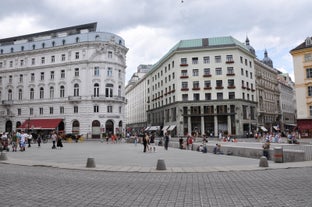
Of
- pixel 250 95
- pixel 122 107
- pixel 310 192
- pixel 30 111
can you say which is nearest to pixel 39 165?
pixel 310 192

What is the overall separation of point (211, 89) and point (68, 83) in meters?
32.1

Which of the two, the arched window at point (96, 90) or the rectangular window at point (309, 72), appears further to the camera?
the arched window at point (96, 90)

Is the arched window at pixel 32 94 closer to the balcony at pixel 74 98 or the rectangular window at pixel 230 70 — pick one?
the balcony at pixel 74 98

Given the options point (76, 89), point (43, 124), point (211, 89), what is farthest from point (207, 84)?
point (43, 124)

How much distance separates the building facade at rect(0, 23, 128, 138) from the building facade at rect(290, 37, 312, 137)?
3550 cm

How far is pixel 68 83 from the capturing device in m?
57.5

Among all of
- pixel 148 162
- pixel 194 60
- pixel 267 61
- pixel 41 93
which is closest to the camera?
pixel 148 162

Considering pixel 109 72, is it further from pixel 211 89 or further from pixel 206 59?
pixel 211 89

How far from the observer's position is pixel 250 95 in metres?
61.8

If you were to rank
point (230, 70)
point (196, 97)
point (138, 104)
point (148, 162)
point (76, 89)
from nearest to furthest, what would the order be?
point (148, 162)
point (76, 89)
point (230, 70)
point (196, 97)
point (138, 104)

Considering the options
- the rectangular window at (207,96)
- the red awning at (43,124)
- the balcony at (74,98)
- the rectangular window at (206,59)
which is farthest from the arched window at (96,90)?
the rectangular window at (206,59)

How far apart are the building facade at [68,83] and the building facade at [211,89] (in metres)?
12.8

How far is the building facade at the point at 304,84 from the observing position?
4600 cm

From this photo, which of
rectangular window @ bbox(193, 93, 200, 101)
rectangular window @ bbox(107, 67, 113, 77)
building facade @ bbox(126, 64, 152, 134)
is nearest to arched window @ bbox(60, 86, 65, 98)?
rectangular window @ bbox(107, 67, 113, 77)
